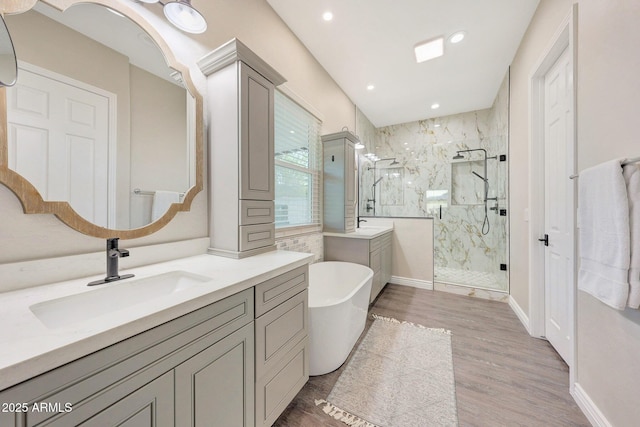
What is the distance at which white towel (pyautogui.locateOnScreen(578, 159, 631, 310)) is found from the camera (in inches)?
37.7

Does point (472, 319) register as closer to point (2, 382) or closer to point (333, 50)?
point (2, 382)

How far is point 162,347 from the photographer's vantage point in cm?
72

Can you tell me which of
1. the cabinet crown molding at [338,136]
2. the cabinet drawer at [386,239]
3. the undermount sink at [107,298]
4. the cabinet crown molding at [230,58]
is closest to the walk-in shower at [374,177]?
the cabinet drawer at [386,239]

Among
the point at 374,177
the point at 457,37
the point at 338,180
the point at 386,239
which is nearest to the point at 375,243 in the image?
the point at 386,239

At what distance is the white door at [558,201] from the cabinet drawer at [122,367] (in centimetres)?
230

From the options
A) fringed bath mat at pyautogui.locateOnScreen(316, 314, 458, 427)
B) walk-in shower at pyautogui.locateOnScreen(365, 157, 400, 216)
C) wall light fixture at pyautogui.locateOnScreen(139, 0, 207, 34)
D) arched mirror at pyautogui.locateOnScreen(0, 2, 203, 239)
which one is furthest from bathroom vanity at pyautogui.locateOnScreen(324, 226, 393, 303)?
wall light fixture at pyautogui.locateOnScreen(139, 0, 207, 34)

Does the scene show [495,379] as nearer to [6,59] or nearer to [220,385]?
[220,385]

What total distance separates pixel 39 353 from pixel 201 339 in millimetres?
414

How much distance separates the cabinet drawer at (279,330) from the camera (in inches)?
42.7

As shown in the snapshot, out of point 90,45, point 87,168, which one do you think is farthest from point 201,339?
point 90,45

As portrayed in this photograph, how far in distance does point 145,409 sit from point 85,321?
0.31 meters

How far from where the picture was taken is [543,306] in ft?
6.77

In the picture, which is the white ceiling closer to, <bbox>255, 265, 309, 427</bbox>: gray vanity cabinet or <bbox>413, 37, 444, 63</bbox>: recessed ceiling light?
<bbox>413, 37, 444, 63</bbox>: recessed ceiling light

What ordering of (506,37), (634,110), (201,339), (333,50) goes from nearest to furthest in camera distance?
(201,339), (634,110), (506,37), (333,50)
